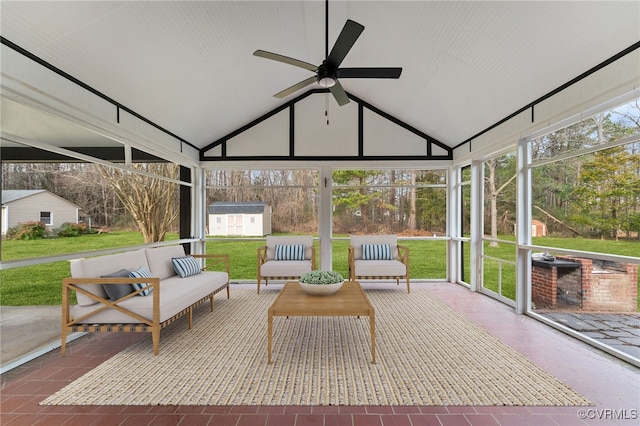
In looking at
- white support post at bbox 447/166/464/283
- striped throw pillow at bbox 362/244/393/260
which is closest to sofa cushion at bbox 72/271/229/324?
striped throw pillow at bbox 362/244/393/260

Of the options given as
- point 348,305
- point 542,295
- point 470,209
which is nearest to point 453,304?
point 542,295

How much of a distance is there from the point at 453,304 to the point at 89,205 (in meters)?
5.24

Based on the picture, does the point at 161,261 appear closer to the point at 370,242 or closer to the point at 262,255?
the point at 262,255

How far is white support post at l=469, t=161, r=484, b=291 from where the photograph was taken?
5.45 meters

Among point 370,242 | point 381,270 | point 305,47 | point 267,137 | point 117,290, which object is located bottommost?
point 381,270

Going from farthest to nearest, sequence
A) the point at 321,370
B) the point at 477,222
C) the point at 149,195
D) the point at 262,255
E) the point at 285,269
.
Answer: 1. the point at 262,255
2. the point at 477,222
3. the point at 285,269
4. the point at 149,195
5. the point at 321,370

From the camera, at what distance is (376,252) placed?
223 inches

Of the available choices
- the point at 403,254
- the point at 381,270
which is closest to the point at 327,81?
the point at 381,270

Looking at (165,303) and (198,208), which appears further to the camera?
(198,208)

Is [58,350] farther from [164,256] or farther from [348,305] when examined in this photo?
[348,305]

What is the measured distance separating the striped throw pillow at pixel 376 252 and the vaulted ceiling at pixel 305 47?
259 cm

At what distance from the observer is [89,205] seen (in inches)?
144

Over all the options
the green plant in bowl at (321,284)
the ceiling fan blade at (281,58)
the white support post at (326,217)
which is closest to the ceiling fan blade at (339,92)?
the ceiling fan blade at (281,58)

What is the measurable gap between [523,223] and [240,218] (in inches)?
203
